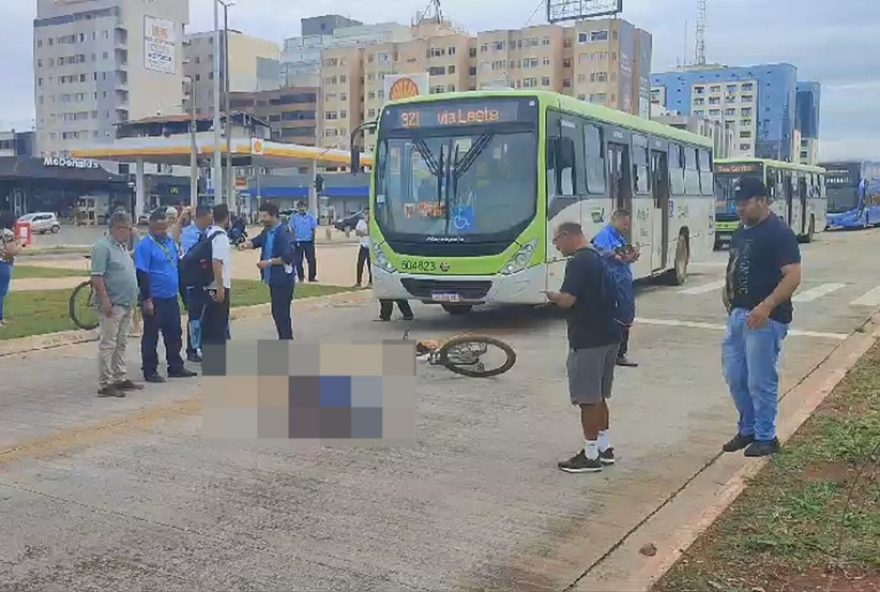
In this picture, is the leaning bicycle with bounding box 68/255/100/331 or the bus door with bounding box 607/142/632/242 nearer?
the leaning bicycle with bounding box 68/255/100/331

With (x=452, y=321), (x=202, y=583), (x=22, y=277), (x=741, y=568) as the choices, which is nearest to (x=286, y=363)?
(x=202, y=583)

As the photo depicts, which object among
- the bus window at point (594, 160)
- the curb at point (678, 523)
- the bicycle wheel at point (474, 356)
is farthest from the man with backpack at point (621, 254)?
the bus window at point (594, 160)

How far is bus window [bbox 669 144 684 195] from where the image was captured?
64.7 ft

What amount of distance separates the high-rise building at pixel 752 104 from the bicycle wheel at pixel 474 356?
101 meters

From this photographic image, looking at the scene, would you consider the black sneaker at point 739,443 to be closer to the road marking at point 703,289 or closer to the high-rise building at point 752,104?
the road marking at point 703,289

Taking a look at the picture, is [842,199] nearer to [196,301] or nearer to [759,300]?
[196,301]

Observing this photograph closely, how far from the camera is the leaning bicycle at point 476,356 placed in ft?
34.0

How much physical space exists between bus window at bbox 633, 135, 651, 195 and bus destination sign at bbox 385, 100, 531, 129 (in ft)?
14.9

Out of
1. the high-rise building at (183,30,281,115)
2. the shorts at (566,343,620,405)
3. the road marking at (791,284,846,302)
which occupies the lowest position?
the road marking at (791,284,846,302)

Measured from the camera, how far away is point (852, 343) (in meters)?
12.8

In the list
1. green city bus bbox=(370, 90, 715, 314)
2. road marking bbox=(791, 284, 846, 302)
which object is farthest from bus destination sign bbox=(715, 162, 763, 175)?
green city bus bbox=(370, 90, 715, 314)

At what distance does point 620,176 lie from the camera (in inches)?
647

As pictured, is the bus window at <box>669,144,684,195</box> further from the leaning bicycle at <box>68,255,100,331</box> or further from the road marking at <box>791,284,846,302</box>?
the leaning bicycle at <box>68,255,100,331</box>

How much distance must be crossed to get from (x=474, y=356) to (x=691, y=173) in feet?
41.7
